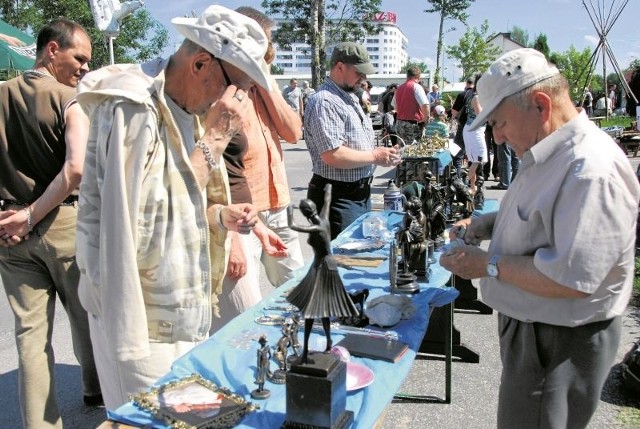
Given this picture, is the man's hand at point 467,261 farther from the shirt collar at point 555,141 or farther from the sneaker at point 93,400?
the sneaker at point 93,400

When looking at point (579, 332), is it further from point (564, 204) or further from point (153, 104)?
point (153, 104)

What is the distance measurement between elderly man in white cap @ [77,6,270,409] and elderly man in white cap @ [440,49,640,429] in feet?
2.51

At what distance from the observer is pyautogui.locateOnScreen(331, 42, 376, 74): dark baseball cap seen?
3516 millimetres

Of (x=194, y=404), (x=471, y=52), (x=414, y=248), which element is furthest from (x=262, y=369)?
(x=471, y=52)

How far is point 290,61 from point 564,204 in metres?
178

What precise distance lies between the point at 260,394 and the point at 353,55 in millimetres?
2449

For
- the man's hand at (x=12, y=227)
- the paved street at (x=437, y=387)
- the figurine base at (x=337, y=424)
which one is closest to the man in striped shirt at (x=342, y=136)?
the paved street at (x=437, y=387)

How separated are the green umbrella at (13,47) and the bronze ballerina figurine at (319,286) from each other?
1278cm

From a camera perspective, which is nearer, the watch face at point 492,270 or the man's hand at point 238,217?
the watch face at point 492,270

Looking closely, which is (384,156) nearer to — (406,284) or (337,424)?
(406,284)

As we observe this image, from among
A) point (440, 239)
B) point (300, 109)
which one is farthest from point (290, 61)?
point (440, 239)

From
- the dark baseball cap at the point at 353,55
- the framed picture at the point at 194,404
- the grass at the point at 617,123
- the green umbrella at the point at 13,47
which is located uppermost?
the green umbrella at the point at 13,47

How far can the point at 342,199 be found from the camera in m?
3.73

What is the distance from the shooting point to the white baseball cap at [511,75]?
1639 mm
